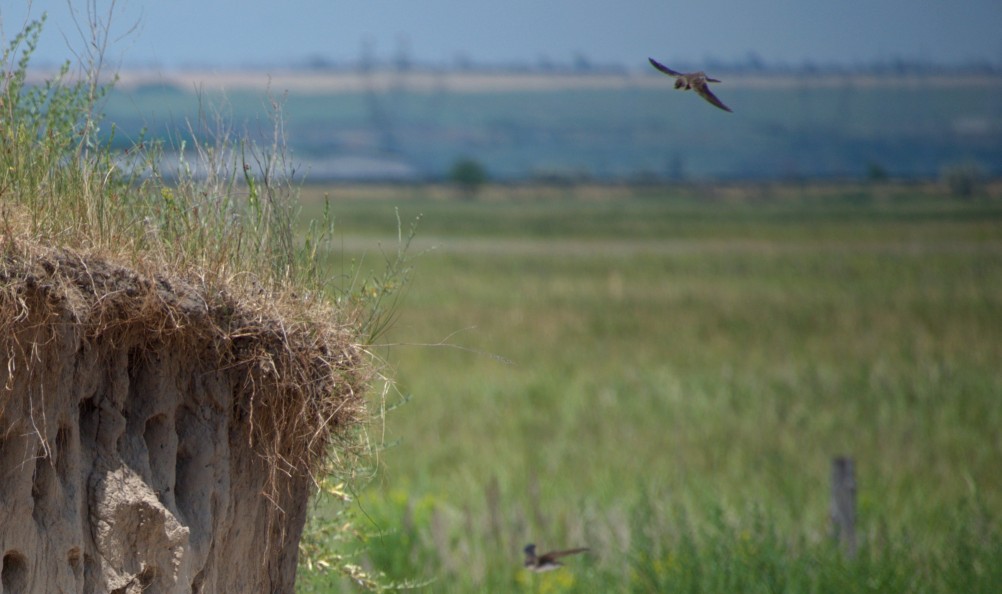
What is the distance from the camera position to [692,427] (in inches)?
575

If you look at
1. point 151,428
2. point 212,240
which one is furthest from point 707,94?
point 151,428

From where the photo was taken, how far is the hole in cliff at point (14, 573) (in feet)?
8.39

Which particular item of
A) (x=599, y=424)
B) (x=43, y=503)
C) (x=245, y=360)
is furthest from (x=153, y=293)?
(x=599, y=424)

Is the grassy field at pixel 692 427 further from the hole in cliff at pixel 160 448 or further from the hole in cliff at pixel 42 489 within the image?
the hole in cliff at pixel 42 489

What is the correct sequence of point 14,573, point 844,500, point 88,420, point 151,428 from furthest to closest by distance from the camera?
1. point 844,500
2. point 151,428
3. point 88,420
4. point 14,573

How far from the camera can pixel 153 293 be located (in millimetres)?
2607

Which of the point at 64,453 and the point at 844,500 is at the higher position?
the point at 64,453

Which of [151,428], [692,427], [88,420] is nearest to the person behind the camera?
[88,420]

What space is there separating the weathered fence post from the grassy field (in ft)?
0.62

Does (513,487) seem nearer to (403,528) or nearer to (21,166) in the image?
(403,528)

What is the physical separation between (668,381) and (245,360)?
15059 mm

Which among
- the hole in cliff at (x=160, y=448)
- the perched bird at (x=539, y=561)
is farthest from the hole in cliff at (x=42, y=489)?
the perched bird at (x=539, y=561)

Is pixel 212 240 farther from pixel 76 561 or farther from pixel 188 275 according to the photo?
pixel 76 561

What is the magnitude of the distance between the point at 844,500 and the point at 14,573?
552cm
